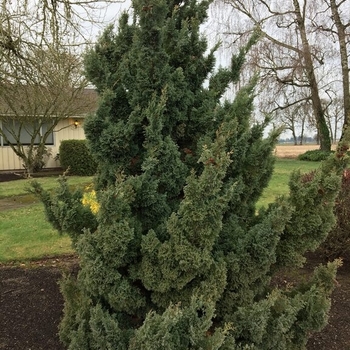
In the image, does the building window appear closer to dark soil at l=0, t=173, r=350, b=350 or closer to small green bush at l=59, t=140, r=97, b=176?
small green bush at l=59, t=140, r=97, b=176

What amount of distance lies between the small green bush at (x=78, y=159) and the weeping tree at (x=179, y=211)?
13579mm

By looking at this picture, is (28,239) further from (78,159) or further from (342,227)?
(78,159)

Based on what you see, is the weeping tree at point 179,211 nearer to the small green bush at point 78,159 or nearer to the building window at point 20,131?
the small green bush at point 78,159

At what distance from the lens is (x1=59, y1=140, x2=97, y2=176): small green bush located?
1605 cm

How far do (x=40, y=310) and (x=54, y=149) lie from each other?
1640cm

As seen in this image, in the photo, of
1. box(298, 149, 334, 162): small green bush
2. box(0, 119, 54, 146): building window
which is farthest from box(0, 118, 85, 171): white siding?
box(298, 149, 334, 162): small green bush

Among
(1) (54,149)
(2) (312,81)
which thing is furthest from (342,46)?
(1) (54,149)

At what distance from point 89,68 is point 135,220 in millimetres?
1022

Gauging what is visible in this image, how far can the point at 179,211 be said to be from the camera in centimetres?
209

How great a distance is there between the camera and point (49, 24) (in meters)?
7.25

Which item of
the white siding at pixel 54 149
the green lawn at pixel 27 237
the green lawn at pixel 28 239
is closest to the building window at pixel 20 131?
the white siding at pixel 54 149

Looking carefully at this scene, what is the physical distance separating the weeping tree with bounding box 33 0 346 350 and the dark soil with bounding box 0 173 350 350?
64cm

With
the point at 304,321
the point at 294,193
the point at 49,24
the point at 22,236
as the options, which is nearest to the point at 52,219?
Result: the point at 294,193

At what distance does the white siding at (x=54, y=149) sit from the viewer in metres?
17.9
